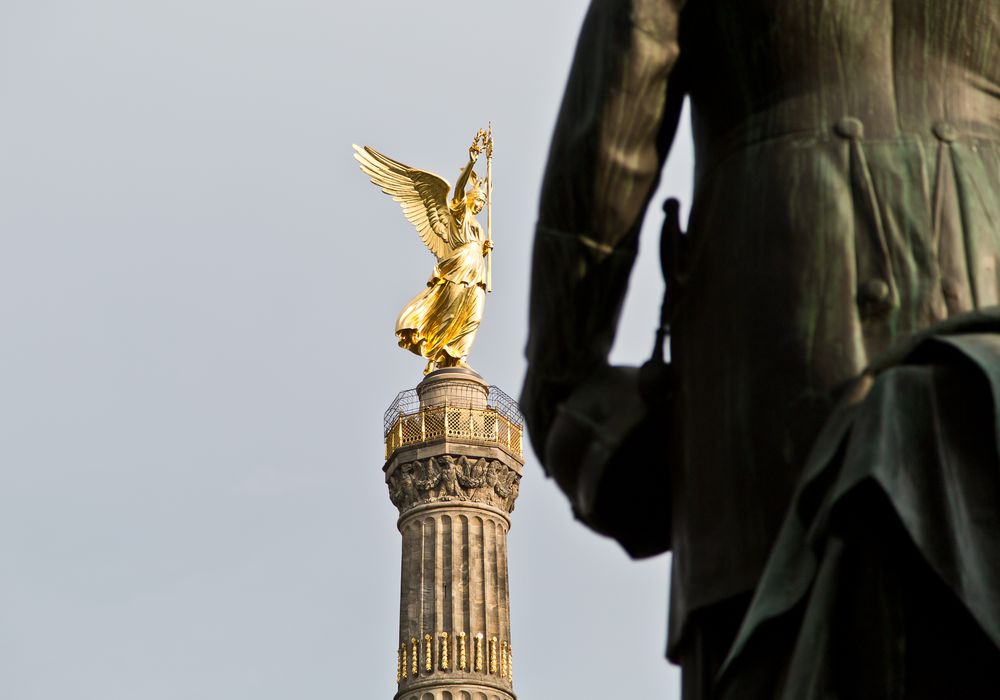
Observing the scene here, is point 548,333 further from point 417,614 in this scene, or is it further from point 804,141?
point 417,614

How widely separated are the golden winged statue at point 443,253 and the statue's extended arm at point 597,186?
29.4 meters

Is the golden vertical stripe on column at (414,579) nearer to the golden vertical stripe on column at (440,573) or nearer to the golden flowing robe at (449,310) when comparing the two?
the golden vertical stripe on column at (440,573)

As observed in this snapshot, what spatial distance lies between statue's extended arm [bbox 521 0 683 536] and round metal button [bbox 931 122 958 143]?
1.17ft

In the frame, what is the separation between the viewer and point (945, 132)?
285cm

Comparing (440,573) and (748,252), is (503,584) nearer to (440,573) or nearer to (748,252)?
(440,573)

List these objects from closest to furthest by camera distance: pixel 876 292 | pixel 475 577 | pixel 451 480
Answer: pixel 876 292 < pixel 475 577 < pixel 451 480

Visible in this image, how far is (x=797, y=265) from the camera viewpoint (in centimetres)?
279

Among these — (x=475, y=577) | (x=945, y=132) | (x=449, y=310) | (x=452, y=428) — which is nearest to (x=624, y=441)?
(x=945, y=132)

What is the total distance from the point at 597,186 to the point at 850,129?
0.33 m

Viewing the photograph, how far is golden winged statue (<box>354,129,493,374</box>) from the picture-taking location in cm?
3247

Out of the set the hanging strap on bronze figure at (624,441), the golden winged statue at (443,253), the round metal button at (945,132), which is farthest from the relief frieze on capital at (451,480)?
the round metal button at (945,132)

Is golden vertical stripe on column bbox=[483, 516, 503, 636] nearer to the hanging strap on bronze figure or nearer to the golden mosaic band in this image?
the golden mosaic band

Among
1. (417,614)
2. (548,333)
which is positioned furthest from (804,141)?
(417,614)

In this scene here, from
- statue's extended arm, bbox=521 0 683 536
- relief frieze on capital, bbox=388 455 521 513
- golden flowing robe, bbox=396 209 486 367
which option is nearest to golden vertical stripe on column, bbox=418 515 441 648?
relief frieze on capital, bbox=388 455 521 513
